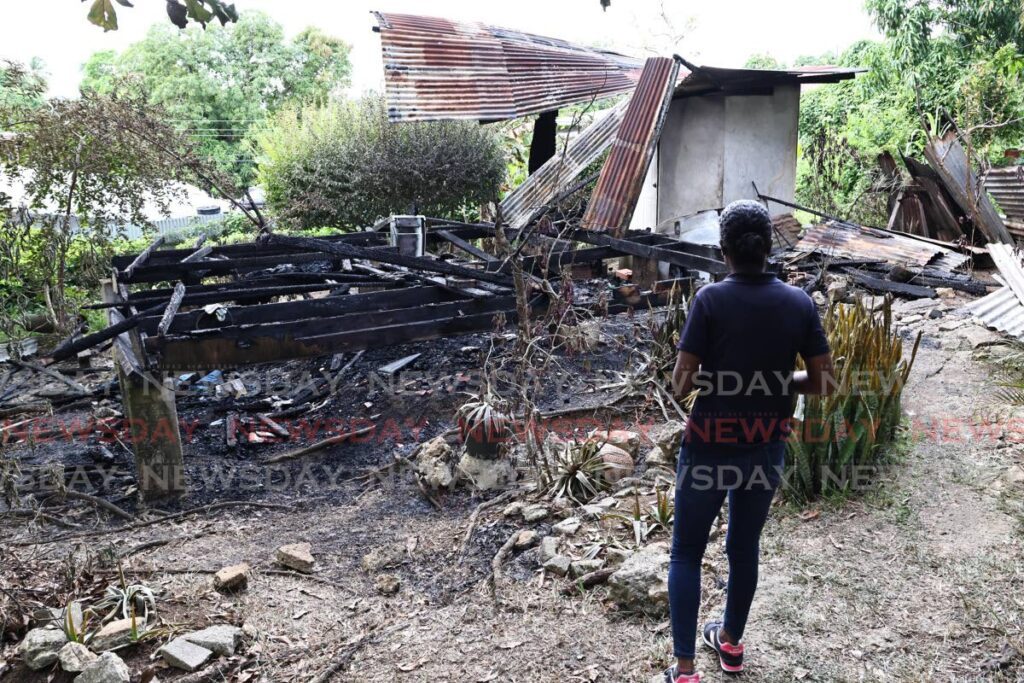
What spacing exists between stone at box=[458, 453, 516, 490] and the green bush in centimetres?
838

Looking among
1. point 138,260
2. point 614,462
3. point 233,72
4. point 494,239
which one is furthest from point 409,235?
point 233,72

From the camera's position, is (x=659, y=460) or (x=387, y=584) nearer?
(x=387, y=584)

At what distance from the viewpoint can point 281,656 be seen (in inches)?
132

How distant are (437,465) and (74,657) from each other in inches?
94.7

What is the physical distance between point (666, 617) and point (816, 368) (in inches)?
53.0

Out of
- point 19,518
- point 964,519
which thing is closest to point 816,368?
point 964,519

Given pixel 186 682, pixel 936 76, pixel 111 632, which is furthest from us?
pixel 936 76

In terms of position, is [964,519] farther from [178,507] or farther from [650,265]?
[650,265]

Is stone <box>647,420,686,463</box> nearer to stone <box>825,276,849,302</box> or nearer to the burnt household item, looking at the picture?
the burnt household item

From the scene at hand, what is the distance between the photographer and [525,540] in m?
4.04

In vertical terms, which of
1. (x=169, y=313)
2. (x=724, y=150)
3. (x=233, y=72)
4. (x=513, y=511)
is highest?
(x=233, y=72)

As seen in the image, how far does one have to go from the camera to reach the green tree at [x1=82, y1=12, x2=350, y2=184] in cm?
3303

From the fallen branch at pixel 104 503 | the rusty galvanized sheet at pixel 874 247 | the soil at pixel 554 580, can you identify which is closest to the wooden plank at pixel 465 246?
the soil at pixel 554 580

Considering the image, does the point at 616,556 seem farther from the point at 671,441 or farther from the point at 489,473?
the point at 489,473
